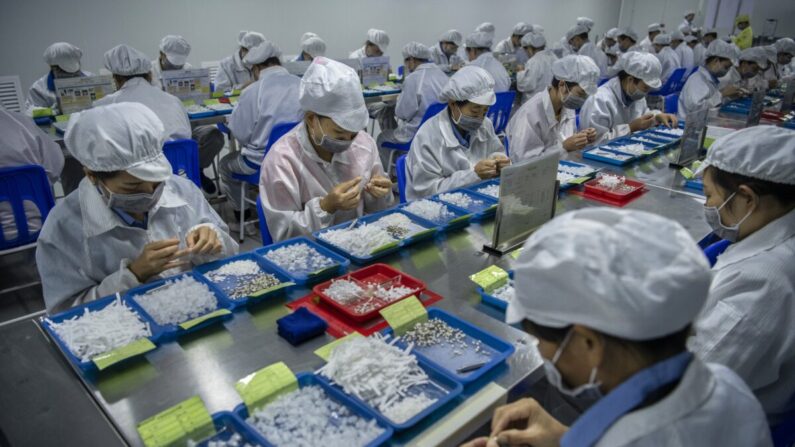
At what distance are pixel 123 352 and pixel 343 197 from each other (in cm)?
102

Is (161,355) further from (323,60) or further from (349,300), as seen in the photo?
(323,60)

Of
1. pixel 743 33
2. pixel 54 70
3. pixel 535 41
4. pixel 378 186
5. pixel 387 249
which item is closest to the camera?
pixel 387 249

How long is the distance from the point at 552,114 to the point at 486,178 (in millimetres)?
1054

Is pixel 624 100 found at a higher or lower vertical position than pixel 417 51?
lower

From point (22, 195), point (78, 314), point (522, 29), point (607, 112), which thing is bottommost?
point (22, 195)

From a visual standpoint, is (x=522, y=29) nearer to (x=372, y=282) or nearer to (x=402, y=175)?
(x=402, y=175)

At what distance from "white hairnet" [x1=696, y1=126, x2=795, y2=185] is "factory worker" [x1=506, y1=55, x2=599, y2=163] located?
1813 millimetres

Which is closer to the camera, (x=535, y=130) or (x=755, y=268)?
(x=755, y=268)

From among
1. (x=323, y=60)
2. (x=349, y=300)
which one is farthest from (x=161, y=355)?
(x=323, y=60)

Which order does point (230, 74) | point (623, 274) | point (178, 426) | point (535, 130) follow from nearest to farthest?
point (623, 274) → point (178, 426) → point (535, 130) → point (230, 74)

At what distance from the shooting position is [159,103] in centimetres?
358

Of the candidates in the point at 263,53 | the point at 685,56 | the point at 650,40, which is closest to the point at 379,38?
the point at 263,53

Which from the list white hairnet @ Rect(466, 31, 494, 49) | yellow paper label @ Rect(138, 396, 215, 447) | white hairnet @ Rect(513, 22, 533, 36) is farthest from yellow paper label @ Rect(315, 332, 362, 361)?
white hairnet @ Rect(513, 22, 533, 36)

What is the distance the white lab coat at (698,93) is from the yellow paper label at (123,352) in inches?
205
